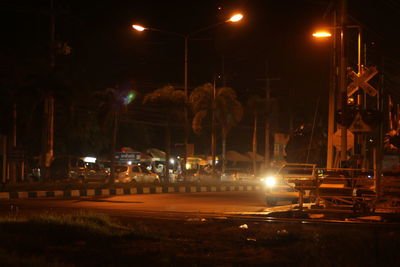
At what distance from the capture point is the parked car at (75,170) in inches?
1638

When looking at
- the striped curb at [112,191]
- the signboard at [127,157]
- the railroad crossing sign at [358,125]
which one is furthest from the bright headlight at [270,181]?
the signboard at [127,157]

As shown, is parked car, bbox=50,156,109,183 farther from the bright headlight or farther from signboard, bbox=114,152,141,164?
the bright headlight

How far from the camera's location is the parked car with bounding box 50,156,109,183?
41.6m

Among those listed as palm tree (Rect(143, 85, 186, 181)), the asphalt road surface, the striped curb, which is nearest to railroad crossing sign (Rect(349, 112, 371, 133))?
the asphalt road surface

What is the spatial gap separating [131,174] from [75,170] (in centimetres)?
739

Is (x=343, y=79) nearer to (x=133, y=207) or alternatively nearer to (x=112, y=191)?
(x=133, y=207)

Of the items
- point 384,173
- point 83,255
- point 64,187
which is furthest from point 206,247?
point 64,187

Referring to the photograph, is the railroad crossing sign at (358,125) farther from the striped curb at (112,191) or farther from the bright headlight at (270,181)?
the striped curb at (112,191)

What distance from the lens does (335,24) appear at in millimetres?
20875

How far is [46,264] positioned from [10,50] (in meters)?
32.3

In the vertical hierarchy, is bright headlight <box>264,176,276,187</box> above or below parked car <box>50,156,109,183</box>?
below

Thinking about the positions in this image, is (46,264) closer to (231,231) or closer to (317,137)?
(231,231)

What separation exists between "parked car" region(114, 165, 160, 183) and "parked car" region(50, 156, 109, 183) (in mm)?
2873

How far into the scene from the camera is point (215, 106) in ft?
157
